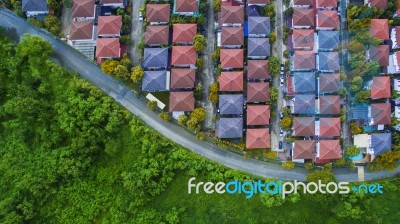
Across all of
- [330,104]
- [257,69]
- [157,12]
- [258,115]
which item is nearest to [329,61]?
[330,104]

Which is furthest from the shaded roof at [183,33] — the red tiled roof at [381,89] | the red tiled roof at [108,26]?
the red tiled roof at [381,89]

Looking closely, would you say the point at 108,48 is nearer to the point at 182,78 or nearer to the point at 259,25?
the point at 182,78

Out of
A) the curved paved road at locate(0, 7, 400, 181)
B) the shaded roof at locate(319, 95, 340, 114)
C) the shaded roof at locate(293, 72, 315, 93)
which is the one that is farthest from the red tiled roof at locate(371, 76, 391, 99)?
the curved paved road at locate(0, 7, 400, 181)

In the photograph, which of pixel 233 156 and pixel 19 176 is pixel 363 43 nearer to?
pixel 233 156

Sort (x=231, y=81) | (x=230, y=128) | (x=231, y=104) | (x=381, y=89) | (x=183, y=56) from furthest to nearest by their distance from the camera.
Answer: (x=381, y=89), (x=183, y=56), (x=231, y=81), (x=231, y=104), (x=230, y=128)

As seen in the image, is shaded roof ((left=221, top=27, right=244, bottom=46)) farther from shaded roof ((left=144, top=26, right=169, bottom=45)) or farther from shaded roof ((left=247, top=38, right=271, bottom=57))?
shaded roof ((left=144, top=26, right=169, bottom=45))
